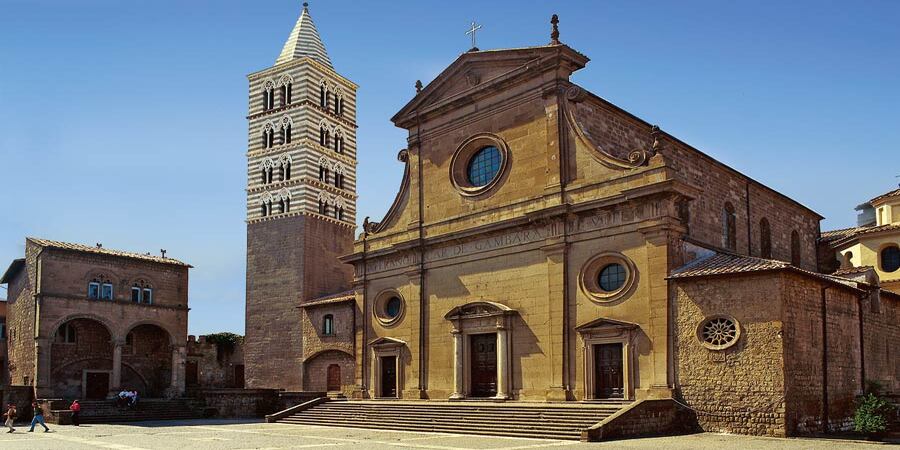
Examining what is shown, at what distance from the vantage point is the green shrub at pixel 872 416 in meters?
19.8

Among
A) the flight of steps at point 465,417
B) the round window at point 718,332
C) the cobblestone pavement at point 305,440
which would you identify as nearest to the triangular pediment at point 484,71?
the round window at point 718,332

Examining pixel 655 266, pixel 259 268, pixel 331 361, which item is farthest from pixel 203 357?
pixel 655 266

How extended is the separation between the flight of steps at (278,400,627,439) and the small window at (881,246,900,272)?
19710 millimetres

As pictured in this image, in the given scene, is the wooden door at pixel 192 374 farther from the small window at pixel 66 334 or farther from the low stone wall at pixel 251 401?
the low stone wall at pixel 251 401

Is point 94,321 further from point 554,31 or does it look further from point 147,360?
point 554,31

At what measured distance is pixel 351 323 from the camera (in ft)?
133

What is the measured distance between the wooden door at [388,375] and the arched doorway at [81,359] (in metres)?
18.6

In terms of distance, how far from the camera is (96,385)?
43.7 metres

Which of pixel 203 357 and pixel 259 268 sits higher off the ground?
pixel 259 268

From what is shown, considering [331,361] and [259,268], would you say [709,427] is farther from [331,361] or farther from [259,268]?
[259,268]

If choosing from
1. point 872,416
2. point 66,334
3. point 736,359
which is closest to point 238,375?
point 66,334

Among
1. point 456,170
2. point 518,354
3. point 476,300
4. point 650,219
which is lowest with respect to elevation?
point 518,354

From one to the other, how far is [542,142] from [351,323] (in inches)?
644

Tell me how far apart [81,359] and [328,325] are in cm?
1297
